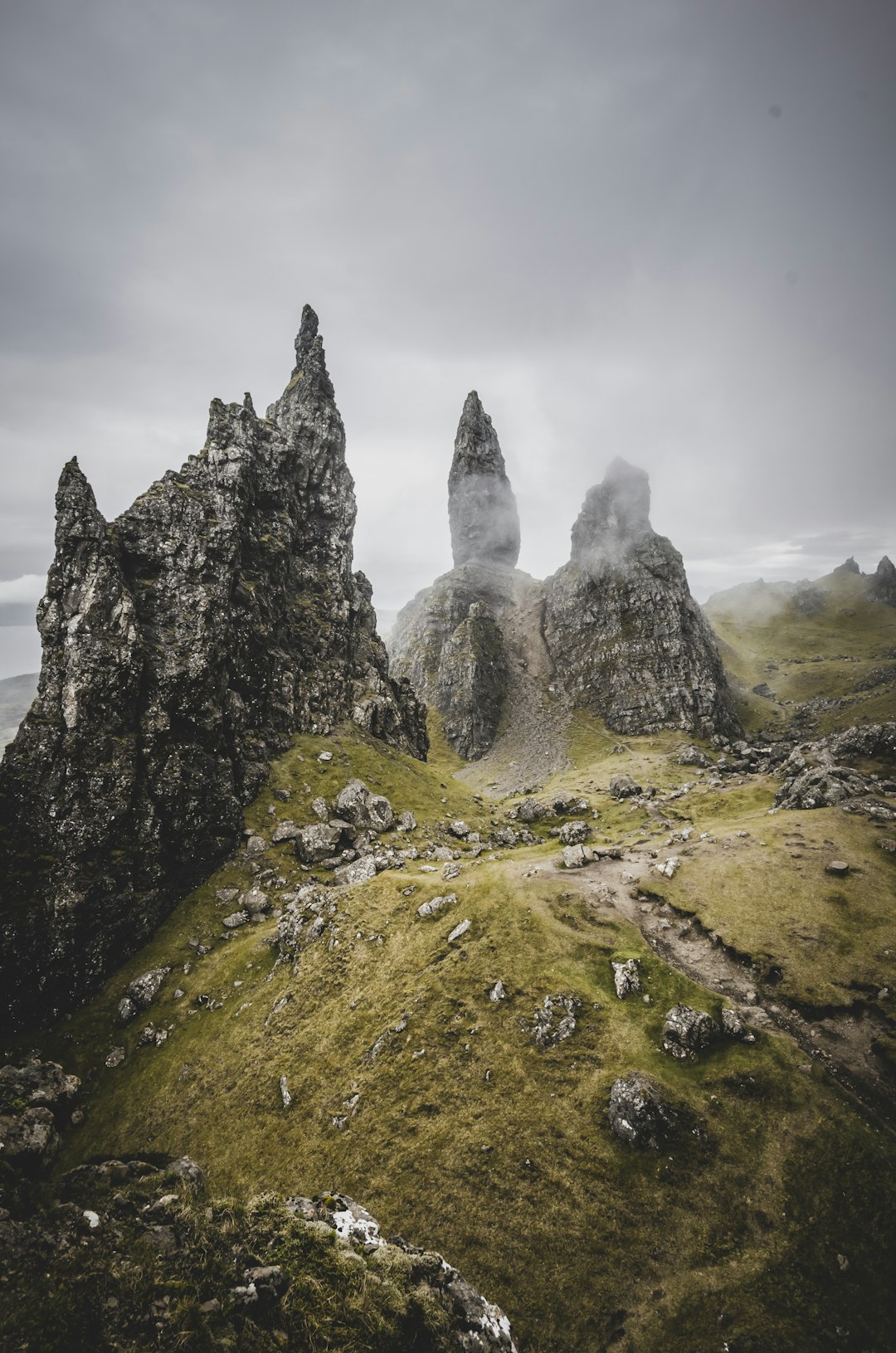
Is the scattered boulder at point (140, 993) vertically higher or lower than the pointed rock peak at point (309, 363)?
lower

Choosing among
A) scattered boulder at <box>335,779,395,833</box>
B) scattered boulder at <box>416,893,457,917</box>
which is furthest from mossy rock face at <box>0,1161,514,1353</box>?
scattered boulder at <box>335,779,395,833</box>

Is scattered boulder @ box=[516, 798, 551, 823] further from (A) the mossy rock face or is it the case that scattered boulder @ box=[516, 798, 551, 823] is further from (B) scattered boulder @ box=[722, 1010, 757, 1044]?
(A) the mossy rock face

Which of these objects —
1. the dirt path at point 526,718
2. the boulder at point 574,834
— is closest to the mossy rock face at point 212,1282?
the boulder at point 574,834

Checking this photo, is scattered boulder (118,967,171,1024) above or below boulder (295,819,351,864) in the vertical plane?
below

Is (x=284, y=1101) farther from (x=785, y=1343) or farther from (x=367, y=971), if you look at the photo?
(x=785, y=1343)

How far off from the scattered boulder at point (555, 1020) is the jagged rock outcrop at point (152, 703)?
109 ft

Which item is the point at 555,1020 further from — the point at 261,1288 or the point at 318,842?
the point at 318,842

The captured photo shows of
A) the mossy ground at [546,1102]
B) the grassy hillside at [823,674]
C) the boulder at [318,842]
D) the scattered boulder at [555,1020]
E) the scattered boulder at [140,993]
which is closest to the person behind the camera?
the mossy ground at [546,1102]

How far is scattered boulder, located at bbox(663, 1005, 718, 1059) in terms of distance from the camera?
22.6m

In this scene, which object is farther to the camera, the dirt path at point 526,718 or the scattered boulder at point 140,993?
the dirt path at point 526,718

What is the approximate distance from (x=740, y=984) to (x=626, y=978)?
6.43 meters

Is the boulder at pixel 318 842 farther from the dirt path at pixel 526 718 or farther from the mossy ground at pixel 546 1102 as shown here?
the dirt path at pixel 526 718

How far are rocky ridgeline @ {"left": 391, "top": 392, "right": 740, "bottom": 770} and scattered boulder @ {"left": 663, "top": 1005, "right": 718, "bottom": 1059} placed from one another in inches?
4267

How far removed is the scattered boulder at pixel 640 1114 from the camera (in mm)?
19797
